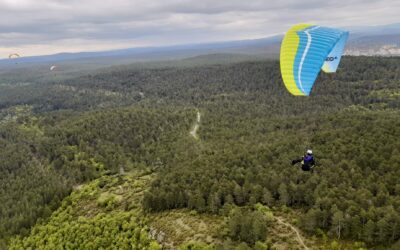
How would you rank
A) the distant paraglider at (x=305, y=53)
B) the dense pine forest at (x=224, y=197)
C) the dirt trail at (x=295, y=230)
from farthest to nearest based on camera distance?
the dense pine forest at (x=224, y=197)
the dirt trail at (x=295, y=230)
the distant paraglider at (x=305, y=53)

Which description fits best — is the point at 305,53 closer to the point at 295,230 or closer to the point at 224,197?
the point at 295,230

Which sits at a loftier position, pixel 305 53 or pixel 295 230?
pixel 305 53

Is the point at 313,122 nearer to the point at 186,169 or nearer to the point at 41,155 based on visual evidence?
the point at 186,169

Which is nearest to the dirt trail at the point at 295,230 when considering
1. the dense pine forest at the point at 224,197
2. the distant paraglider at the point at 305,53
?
the dense pine forest at the point at 224,197

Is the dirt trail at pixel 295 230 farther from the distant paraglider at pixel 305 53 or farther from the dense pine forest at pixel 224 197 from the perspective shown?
the distant paraglider at pixel 305 53

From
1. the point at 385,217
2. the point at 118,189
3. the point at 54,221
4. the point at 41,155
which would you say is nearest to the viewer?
the point at 385,217

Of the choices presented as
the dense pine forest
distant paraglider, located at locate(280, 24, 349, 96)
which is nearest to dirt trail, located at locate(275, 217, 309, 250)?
the dense pine forest

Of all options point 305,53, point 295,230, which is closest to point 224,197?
point 295,230

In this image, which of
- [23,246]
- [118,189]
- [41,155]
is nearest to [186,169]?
[118,189]
